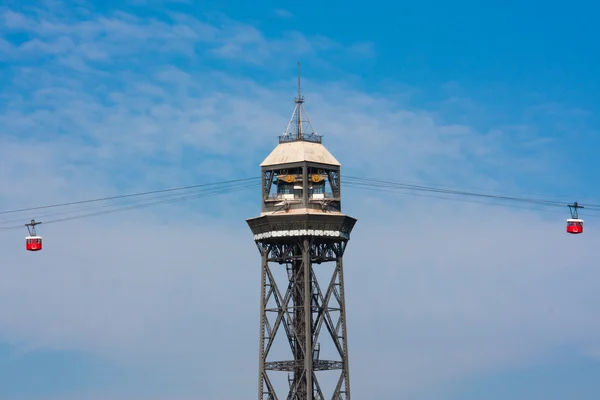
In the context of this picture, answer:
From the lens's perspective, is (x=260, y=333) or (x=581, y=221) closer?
(x=581, y=221)

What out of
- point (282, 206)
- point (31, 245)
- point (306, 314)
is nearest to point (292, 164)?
point (282, 206)

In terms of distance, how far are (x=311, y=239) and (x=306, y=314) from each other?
28.5 feet

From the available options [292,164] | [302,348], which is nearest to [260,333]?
[302,348]

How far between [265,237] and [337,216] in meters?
8.61

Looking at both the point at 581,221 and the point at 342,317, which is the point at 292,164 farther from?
the point at 581,221

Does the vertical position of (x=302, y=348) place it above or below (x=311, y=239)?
below

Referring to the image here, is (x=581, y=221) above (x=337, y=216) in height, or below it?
below

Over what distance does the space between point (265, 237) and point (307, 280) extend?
23.2ft

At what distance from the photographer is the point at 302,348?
646 feet

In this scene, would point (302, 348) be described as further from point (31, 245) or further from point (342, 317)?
point (31, 245)

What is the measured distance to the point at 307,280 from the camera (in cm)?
19700

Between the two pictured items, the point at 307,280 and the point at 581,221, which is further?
the point at 307,280

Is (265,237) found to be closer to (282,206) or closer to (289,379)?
(282,206)

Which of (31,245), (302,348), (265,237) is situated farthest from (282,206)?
(31,245)
